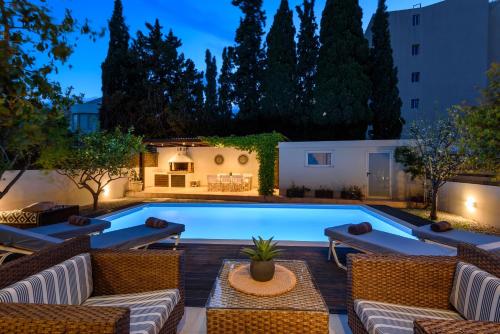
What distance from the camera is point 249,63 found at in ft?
66.5

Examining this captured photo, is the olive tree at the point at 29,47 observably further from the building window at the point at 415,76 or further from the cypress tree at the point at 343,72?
the building window at the point at 415,76

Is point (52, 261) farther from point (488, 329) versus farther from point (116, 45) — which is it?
point (116, 45)

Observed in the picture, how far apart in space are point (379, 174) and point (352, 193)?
1485mm

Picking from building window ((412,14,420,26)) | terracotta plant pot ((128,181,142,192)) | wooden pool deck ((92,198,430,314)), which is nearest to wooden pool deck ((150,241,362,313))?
wooden pool deck ((92,198,430,314))

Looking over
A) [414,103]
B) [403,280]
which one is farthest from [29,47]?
[414,103]

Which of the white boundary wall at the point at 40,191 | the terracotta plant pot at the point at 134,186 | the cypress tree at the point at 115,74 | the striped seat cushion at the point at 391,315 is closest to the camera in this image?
the striped seat cushion at the point at 391,315

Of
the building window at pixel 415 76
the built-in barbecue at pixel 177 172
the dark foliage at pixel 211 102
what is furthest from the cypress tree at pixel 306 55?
the built-in barbecue at pixel 177 172

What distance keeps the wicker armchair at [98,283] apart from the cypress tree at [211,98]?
18100mm

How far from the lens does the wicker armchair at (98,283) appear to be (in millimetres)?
1524

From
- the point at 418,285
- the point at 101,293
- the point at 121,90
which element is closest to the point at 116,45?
the point at 121,90

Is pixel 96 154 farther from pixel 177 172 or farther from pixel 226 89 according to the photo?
pixel 226 89

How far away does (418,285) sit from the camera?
266 cm

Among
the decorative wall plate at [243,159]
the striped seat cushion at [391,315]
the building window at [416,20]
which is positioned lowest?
the striped seat cushion at [391,315]

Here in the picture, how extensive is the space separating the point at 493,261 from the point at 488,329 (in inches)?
41.1
